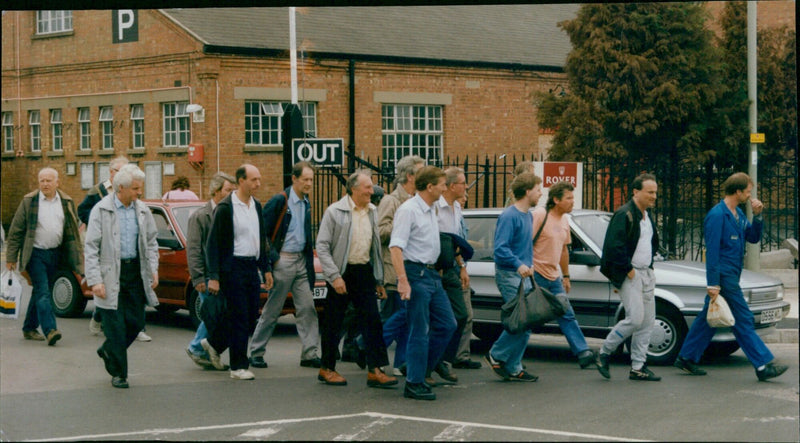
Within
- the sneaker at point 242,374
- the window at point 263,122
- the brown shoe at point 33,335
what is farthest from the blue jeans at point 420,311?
the window at point 263,122

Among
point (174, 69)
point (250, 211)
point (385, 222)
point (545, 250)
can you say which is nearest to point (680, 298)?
point (545, 250)

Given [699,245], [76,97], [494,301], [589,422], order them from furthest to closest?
[76,97], [699,245], [494,301], [589,422]

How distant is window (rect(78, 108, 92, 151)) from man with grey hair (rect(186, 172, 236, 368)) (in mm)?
19986

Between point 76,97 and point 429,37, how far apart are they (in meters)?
10.2

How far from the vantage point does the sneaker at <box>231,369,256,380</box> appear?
8773 mm

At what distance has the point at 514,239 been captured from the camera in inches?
345

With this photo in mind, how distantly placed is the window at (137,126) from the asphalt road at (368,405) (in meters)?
17.8

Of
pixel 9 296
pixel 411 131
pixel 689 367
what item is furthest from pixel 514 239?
pixel 411 131

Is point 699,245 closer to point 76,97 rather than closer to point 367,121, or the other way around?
point 367,121

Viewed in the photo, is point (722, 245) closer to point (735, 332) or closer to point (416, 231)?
point (735, 332)

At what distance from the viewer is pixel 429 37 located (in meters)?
29.0

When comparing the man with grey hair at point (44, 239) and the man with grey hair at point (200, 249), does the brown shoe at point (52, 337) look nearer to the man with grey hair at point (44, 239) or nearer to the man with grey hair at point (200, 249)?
the man with grey hair at point (44, 239)

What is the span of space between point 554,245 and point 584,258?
96cm

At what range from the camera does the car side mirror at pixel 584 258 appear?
32.5 ft
